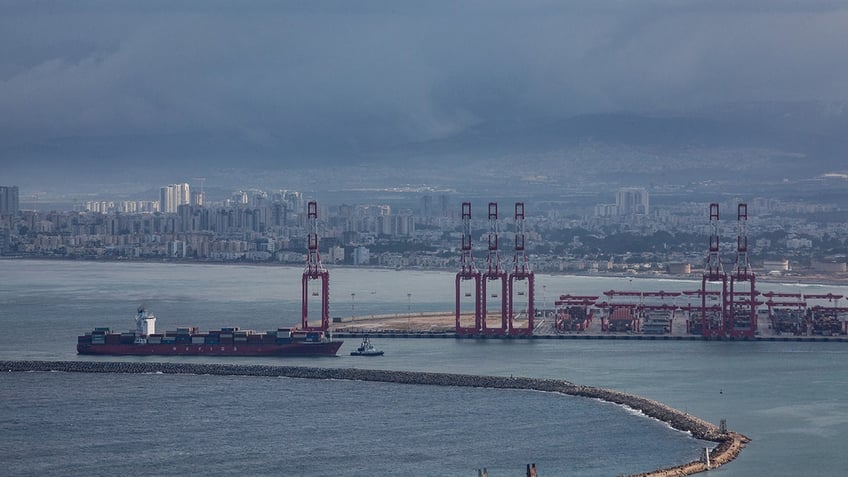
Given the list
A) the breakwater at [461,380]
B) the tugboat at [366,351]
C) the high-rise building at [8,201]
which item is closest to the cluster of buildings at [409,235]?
the high-rise building at [8,201]

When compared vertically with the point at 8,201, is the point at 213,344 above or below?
below

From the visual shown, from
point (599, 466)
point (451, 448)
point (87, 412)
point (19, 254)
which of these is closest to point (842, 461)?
point (599, 466)

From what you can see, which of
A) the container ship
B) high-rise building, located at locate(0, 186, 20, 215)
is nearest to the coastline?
the container ship

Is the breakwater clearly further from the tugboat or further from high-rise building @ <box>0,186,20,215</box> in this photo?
high-rise building @ <box>0,186,20,215</box>

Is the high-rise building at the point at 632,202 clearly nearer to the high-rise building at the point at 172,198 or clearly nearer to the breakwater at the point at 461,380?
the high-rise building at the point at 172,198

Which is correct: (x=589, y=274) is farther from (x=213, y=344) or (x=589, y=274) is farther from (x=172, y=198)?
(x=172, y=198)

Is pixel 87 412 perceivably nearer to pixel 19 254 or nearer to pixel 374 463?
pixel 374 463

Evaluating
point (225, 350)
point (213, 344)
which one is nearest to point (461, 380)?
point (225, 350)
